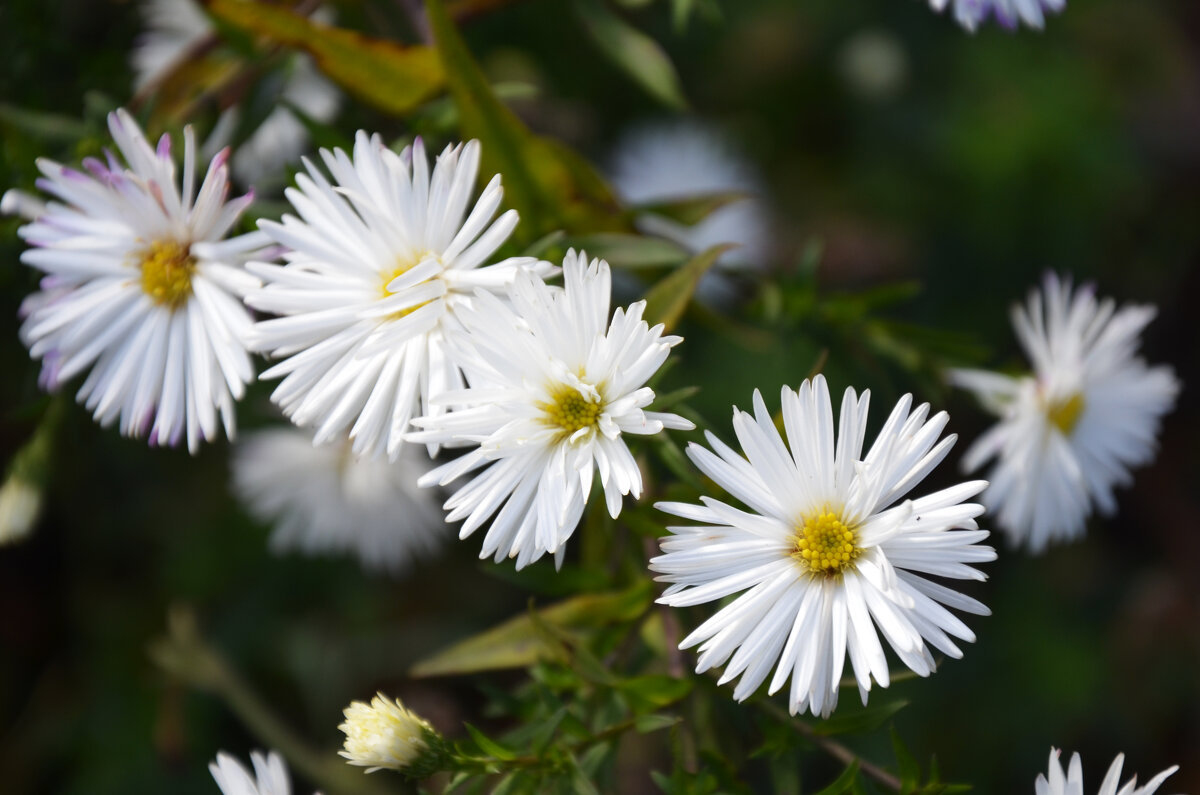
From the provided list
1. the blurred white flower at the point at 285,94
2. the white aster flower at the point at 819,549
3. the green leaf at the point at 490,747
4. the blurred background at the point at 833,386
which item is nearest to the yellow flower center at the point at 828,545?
the white aster flower at the point at 819,549

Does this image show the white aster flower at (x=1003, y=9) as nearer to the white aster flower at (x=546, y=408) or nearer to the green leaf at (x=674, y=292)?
the green leaf at (x=674, y=292)

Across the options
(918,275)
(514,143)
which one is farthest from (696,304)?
(918,275)

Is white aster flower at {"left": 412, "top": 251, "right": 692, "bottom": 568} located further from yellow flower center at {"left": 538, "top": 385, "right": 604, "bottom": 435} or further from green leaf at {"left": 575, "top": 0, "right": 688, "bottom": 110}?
green leaf at {"left": 575, "top": 0, "right": 688, "bottom": 110}

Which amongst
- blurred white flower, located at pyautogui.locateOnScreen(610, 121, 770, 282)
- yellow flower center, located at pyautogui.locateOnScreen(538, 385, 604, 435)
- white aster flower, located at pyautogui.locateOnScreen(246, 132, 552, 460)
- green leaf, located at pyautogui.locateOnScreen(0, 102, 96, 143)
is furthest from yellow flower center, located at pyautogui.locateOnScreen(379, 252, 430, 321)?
blurred white flower, located at pyautogui.locateOnScreen(610, 121, 770, 282)

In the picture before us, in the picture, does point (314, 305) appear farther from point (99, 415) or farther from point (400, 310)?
point (99, 415)

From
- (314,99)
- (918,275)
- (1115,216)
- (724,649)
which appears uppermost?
(1115,216)

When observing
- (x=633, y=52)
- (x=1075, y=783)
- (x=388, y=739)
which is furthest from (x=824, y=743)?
(x=633, y=52)

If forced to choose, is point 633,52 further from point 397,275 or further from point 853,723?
point 853,723
